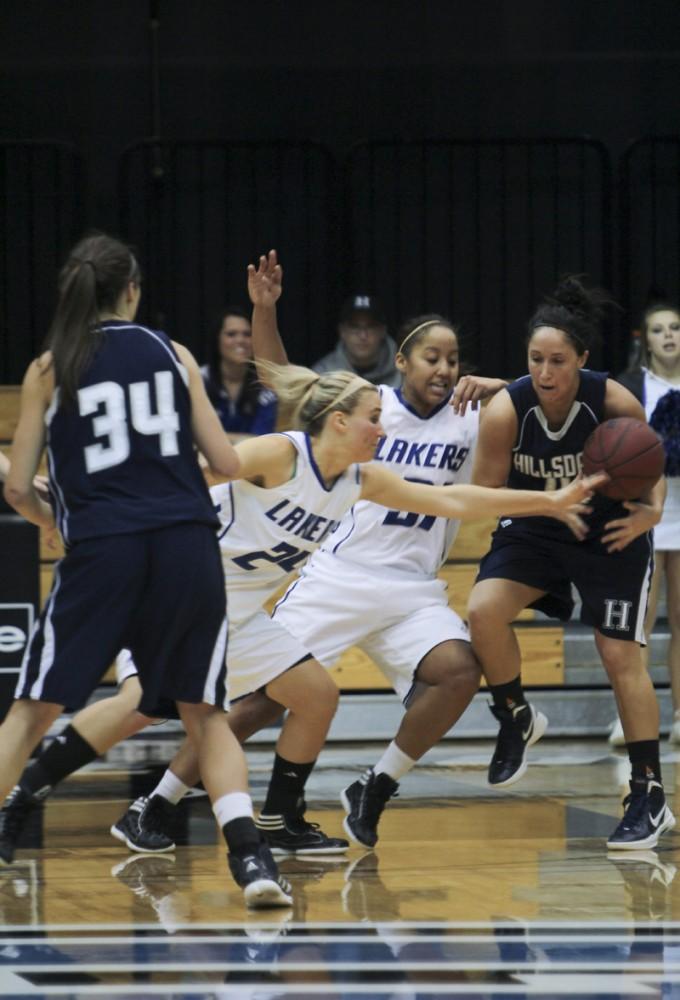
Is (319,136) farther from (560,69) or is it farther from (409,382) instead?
(409,382)

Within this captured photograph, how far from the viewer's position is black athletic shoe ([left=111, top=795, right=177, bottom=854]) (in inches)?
220

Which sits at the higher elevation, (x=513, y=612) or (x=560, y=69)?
(x=560, y=69)

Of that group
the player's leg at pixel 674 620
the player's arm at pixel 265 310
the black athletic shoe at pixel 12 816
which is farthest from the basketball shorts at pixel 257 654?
the player's leg at pixel 674 620

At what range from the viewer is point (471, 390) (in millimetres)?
5676

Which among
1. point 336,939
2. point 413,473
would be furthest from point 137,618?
point 413,473

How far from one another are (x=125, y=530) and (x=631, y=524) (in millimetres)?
1713

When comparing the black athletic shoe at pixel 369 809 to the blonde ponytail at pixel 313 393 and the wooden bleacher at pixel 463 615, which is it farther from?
the wooden bleacher at pixel 463 615

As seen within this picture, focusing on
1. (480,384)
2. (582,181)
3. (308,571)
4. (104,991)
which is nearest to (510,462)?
(480,384)

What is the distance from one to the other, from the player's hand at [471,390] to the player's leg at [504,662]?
57 centimetres

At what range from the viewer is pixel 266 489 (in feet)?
16.8

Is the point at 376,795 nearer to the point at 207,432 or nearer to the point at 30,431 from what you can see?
the point at 207,432

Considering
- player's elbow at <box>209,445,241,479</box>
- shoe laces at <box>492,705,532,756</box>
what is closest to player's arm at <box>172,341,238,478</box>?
player's elbow at <box>209,445,241,479</box>

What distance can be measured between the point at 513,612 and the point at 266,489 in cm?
100

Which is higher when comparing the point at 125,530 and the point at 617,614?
the point at 125,530
